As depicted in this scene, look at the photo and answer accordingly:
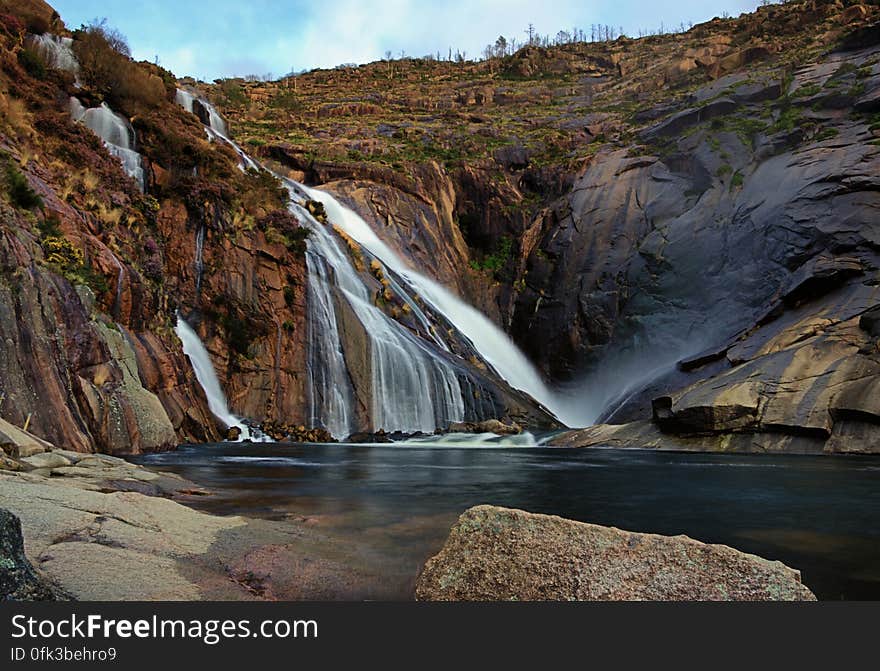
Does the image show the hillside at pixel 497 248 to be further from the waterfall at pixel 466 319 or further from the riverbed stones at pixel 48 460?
the riverbed stones at pixel 48 460

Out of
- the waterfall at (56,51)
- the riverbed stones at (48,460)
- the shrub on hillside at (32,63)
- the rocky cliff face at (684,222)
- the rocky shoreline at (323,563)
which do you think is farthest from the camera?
the waterfall at (56,51)

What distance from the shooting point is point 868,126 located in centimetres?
3152

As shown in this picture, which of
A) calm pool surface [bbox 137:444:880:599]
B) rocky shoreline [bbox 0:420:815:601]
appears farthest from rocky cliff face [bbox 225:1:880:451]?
rocky shoreline [bbox 0:420:815:601]

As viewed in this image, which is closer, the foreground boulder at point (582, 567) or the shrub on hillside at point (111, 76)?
the foreground boulder at point (582, 567)

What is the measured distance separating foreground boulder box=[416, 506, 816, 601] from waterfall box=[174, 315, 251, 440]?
19305 millimetres

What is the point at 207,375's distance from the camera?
76.0ft

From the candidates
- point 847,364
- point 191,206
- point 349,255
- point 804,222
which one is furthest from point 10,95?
point 804,222

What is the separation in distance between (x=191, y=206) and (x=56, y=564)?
24.8 m

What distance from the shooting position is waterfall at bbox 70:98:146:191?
25.3 meters

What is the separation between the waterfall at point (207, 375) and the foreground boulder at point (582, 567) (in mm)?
19305

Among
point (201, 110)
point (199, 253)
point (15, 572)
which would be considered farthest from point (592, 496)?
point (201, 110)

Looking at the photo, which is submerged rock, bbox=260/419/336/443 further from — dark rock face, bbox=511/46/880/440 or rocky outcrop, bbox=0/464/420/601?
rocky outcrop, bbox=0/464/420/601

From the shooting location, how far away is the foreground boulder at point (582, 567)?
376 cm

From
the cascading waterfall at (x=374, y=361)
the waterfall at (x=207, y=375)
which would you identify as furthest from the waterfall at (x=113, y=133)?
the waterfall at (x=207, y=375)
